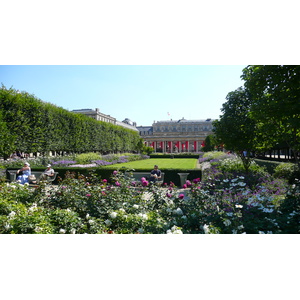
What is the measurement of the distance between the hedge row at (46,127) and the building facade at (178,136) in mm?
9769

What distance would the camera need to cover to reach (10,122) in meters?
9.94

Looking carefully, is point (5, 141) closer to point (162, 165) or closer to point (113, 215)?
point (113, 215)

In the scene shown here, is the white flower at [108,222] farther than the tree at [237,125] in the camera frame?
No

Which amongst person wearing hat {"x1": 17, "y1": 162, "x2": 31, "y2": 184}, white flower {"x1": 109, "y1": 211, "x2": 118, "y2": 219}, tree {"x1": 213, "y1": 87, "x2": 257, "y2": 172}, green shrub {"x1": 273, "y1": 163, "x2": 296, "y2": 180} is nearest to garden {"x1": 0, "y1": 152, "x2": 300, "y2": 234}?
white flower {"x1": 109, "y1": 211, "x2": 118, "y2": 219}

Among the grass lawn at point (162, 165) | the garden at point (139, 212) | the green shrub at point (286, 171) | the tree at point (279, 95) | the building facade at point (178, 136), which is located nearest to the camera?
the garden at point (139, 212)

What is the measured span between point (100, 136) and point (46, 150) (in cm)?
775

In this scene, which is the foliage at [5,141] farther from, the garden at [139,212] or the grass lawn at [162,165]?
the grass lawn at [162,165]

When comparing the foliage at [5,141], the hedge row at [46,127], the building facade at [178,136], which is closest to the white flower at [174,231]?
the foliage at [5,141]

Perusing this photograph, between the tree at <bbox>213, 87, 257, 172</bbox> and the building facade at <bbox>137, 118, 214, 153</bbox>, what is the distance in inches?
587

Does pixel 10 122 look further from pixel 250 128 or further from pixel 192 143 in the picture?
pixel 192 143

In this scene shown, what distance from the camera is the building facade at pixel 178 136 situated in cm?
2588
